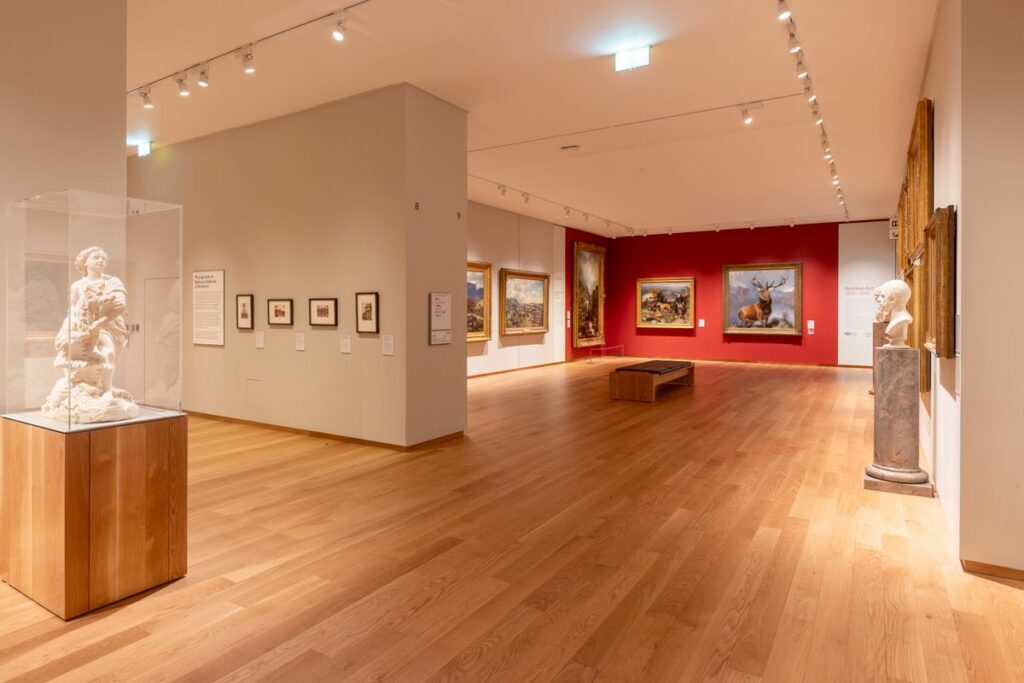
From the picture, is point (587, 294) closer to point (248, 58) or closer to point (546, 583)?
point (248, 58)

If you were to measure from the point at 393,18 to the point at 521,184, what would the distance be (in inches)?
289

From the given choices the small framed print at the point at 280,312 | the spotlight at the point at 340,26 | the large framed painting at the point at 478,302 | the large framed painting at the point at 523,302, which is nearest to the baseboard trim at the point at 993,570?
the spotlight at the point at 340,26

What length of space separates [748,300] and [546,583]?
54.2ft

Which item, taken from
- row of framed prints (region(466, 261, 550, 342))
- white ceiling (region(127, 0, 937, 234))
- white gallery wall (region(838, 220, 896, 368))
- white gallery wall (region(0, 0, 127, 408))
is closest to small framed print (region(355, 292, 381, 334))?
white ceiling (region(127, 0, 937, 234))

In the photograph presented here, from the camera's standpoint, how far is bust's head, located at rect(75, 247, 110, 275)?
10.8ft

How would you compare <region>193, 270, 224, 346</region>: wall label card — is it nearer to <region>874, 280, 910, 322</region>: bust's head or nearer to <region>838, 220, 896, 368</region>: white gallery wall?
<region>874, 280, 910, 322</region>: bust's head

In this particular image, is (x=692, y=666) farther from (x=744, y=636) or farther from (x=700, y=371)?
(x=700, y=371)

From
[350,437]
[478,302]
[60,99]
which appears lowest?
[350,437]

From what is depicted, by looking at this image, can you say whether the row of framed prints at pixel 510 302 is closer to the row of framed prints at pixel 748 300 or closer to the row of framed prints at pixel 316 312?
the row of framed prints at pixel 748 300

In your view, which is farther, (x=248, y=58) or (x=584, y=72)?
(x=584, y=72)

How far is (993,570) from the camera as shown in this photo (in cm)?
358

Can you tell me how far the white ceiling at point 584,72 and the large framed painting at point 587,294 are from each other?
311 inches

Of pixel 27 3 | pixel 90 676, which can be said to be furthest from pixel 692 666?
pixel 27 3

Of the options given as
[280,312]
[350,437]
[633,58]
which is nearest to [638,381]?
[350,437]
